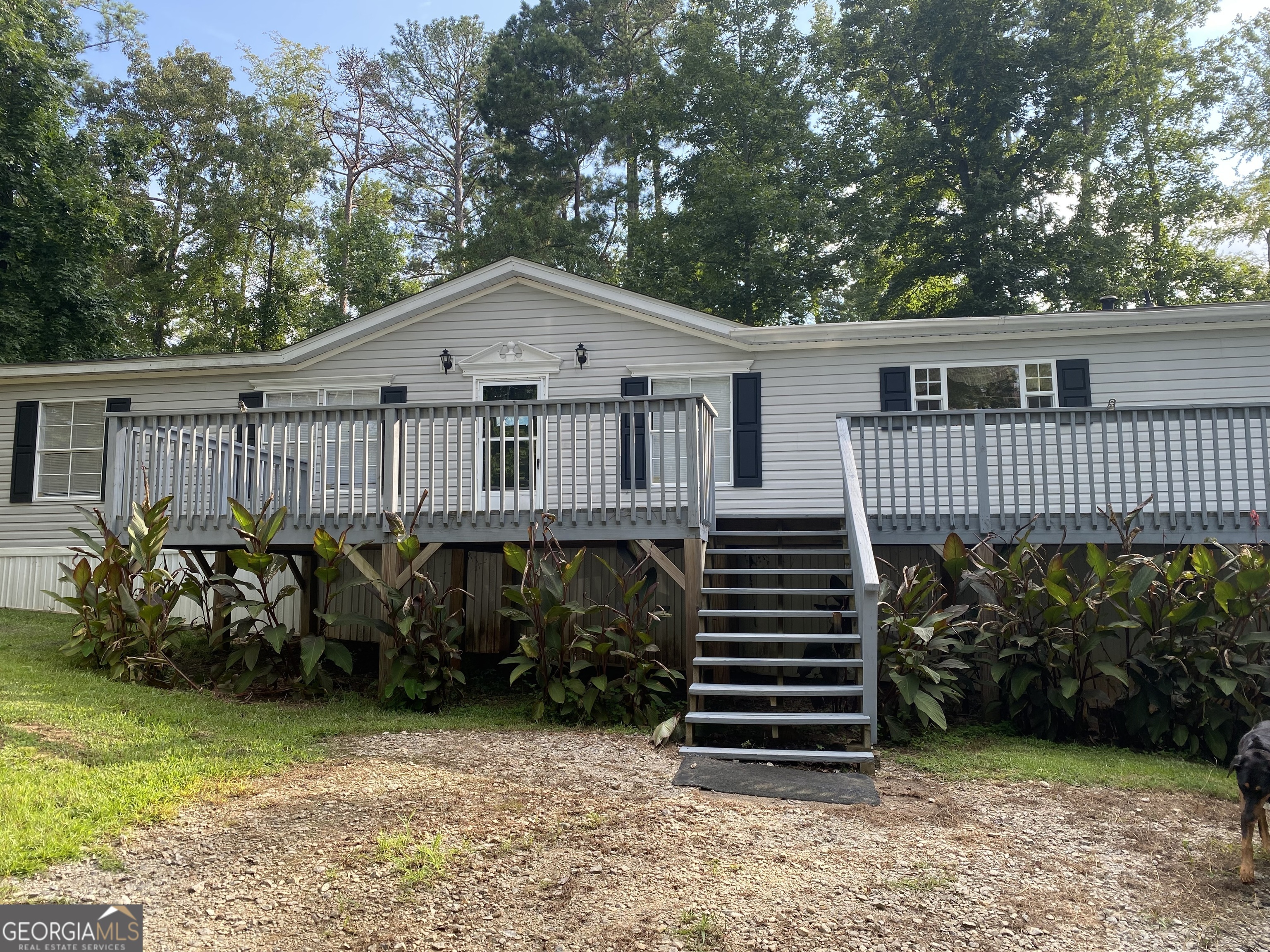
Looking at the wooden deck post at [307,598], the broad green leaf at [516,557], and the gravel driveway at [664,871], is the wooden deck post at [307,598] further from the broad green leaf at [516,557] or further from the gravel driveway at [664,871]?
the gravel driveway at [664,871]

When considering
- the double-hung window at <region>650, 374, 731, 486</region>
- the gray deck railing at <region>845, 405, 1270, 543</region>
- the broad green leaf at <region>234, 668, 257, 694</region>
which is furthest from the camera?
the double-hung window at <region>650, 374, 731, 486</region>

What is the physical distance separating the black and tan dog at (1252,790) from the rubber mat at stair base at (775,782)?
63.3 inches

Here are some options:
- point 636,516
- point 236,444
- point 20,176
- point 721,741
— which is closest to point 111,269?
point 20,176

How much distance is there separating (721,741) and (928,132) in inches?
690

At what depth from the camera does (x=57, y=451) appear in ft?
38.2

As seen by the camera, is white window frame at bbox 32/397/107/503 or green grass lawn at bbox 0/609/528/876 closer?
green grass lawn at bbox 0/609/528/876

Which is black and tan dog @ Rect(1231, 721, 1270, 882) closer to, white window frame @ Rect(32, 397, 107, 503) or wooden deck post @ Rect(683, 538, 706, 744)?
wooden deck post @ Rect(683, 538, 706, 744)

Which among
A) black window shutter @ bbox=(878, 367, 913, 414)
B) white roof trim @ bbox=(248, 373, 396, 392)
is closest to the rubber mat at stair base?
black window shutter @ bbox=(878, 367, 913, 414)

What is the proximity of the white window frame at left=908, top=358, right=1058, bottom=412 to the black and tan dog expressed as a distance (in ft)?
19.9

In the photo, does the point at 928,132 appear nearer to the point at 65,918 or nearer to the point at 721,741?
the point at 721,741

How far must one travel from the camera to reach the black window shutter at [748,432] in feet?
33.8

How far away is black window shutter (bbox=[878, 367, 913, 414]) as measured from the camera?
10.1 metres

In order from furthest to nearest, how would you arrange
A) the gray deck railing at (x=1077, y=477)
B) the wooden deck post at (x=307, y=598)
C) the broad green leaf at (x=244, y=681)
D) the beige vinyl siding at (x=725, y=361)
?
the beige vinyl siding at (x=725, y=361) < the wooden deck post at (x=307, y=598) < the gray deck railing at (x=1077, y=477) < the broad green leaf at (x=244, y=681)

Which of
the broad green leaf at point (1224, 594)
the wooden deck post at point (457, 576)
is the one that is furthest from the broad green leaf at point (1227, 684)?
the wooden deck post at point (457, 576)
